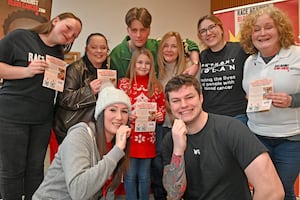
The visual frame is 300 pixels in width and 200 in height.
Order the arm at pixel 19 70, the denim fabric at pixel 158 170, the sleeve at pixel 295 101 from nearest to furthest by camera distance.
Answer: the sleeve at pixel 295 101 < the arm at pixel 19 70 < the denim fabric at pixel 158 170

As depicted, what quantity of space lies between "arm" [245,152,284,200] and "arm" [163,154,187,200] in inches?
12.4

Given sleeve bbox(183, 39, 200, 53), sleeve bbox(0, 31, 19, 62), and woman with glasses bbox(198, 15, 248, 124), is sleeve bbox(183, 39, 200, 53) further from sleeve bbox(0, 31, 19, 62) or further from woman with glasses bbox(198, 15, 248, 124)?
sleeve bbox(0, 31, 19, 62)

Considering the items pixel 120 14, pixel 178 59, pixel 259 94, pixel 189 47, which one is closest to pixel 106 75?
pixel 178 59

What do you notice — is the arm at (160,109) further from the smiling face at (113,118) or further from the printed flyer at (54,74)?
the smiling face at (113,118)

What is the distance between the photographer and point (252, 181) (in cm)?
146

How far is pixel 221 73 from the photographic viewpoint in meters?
2.63

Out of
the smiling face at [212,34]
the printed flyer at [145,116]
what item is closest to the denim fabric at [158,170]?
the printed flyer at [145,116]

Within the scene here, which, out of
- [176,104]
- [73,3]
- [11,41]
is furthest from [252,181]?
[73,3]

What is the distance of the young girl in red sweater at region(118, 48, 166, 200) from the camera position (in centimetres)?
289

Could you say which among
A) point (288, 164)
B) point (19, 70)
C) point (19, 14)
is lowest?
point (288, 164)

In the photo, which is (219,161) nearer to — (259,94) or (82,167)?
(82,167)

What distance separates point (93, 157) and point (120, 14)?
417 cm

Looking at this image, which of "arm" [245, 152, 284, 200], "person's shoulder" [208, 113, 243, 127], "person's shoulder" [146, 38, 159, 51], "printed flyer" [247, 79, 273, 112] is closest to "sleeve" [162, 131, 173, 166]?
"person's shoulder" [208, 113, 243, 127]

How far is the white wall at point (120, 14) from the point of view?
5.06 meters
